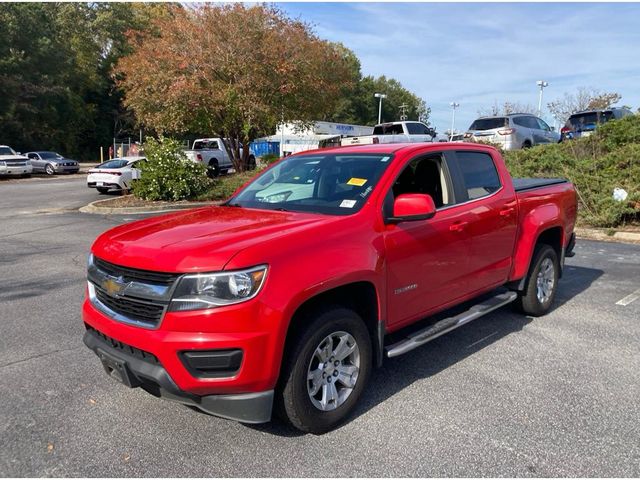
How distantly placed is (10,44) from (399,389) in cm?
4769

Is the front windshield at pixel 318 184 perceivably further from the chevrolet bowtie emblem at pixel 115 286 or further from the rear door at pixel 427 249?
the chevrolet bowtie emblem at pixel 115 286

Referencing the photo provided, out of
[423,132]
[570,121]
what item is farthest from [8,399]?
[423,132]

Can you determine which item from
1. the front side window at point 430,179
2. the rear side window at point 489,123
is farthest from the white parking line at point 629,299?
the rear side window at point 489,123

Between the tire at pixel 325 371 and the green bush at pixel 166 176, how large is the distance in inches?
522

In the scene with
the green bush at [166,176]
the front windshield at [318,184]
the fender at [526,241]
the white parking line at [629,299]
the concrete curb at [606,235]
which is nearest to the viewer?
the front windshield at [318,184]

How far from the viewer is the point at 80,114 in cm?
5197

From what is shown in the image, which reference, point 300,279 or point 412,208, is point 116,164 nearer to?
point 412,208

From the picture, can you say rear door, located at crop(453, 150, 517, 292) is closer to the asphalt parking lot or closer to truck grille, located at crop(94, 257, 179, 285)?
the asphalt parking lot

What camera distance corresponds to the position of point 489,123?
18891mm

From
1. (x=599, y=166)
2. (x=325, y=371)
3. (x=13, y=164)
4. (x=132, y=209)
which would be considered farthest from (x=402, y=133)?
(x=13, y=164)

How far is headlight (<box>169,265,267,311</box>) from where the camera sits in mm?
2705

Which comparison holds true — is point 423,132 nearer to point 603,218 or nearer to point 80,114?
point 603,218

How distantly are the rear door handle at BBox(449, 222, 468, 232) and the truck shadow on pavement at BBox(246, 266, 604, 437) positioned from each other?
44.1 inches

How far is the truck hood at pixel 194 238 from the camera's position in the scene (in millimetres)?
2764
